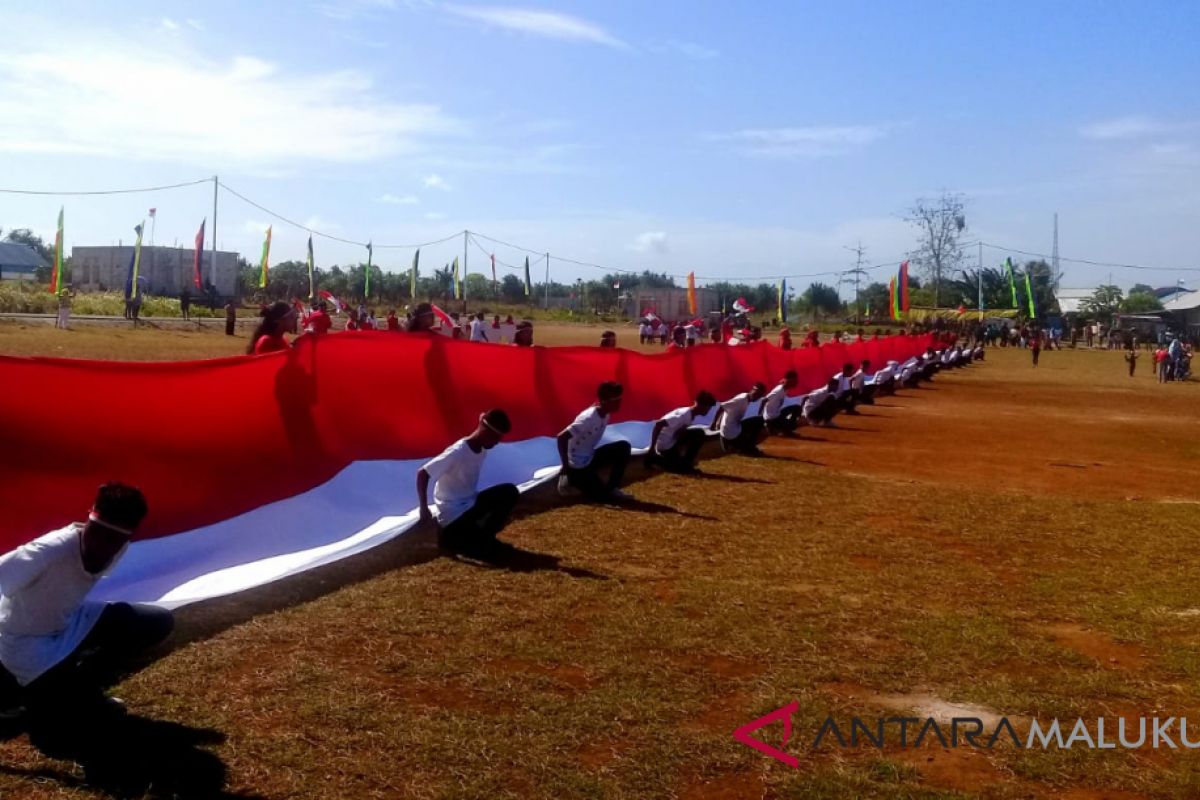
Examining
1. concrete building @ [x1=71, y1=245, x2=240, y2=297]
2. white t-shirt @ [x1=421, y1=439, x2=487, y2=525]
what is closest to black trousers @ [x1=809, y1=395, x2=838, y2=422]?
white t-shirt @ [x1=421, y1=439, x2=487, y2=525]

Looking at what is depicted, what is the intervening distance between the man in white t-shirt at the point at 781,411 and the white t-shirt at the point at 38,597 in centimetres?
1228

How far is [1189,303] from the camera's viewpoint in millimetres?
74188

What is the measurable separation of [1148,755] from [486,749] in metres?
2.85

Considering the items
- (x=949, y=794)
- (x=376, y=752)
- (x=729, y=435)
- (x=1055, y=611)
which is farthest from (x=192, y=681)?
(x=729, y=435)

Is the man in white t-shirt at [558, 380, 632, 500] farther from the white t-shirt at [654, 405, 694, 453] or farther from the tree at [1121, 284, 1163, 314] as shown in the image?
the tree at [1121, 284, 1163, 314]

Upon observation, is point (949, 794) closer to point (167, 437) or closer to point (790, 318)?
point (167, 437)

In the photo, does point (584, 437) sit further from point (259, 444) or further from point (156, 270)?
point (156, 270)

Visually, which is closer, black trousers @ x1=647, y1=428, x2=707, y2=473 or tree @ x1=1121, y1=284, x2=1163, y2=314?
black trousers @ x1=647, y1=428, x2=707, y2=473

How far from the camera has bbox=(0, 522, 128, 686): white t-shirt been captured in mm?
4348

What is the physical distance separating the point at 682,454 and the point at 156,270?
66.0 meters

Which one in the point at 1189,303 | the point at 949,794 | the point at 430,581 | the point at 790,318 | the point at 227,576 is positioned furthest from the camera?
the point at 790,318

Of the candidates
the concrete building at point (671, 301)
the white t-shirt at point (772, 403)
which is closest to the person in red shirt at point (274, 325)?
the white t-shirt at point (772, 403)

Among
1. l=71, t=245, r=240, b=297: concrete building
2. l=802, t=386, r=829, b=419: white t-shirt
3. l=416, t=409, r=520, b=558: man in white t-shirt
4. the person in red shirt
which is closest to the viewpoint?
l=416, t=409, r=520, b=558: man in white t-shirt

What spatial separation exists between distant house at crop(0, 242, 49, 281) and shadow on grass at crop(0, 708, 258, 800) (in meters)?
85.0
